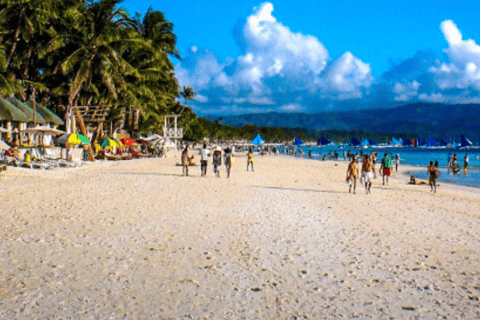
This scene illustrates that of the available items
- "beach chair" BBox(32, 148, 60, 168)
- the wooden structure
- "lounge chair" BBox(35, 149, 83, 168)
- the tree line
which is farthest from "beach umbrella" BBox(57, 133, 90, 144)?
the wooden structure

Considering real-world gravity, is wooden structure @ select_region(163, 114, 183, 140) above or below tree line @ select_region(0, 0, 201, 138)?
below

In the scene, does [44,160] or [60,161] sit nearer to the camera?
[44,160]

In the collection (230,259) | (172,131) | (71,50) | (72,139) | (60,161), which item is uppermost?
(71,50)

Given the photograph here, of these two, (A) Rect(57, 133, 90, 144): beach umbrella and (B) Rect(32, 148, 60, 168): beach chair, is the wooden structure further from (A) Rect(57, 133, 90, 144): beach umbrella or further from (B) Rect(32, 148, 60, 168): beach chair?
(B) Rect(32, 148, 60, 168): beach chair

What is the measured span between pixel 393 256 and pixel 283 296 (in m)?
2.47

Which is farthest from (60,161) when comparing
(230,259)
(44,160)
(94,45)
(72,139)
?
(230,259)

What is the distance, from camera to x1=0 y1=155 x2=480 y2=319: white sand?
4.12 meters

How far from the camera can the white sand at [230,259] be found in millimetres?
4121

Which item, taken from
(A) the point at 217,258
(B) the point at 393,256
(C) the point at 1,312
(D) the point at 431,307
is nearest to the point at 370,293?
(D) the point at 431,307

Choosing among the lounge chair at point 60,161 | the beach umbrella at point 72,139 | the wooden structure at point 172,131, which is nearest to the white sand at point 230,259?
the lounge chair at point 60,161

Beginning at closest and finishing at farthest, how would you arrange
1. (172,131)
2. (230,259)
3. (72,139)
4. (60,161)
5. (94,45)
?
(230,259), (60,161), (72,139), (94,45), (172,131)

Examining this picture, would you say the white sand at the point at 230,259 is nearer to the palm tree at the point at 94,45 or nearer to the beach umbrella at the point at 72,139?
→ the beach umbrella at the point at 72,139

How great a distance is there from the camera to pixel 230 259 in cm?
→ 567

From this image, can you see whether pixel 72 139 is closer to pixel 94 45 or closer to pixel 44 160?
pixel 44 160
